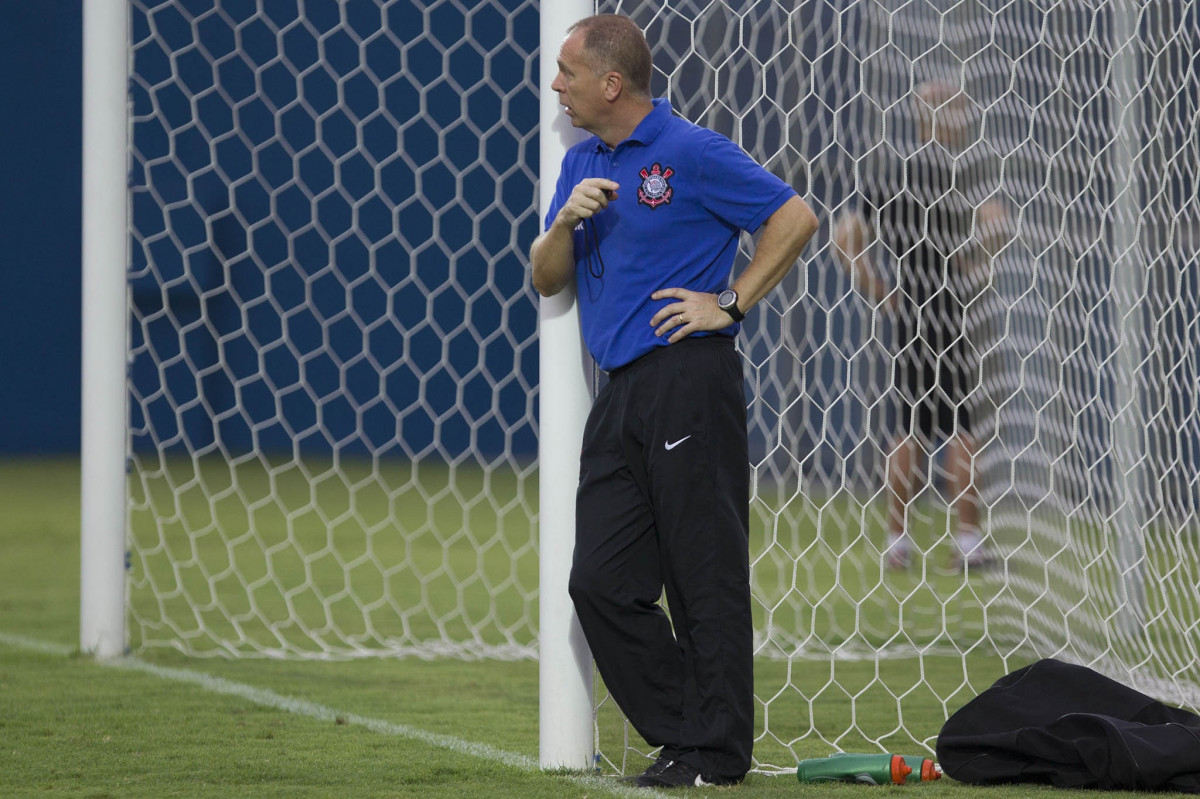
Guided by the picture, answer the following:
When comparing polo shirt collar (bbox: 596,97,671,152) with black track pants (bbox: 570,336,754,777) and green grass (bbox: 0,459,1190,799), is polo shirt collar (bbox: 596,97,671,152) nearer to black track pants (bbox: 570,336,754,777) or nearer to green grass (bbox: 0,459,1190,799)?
black track pants (bbox: 570,336,754,777)

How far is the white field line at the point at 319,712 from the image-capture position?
2387mm

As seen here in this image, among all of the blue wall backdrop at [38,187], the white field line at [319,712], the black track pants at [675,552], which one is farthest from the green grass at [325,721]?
the blue wall backdrop at [38,187]

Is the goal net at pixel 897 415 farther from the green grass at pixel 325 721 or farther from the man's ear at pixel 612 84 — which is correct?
the man's ear at pixel 612 84

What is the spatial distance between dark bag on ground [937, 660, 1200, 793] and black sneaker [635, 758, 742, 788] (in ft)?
1.49

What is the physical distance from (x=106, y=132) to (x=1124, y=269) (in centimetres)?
285

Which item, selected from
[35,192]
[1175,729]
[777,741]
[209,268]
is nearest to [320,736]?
[777,741]

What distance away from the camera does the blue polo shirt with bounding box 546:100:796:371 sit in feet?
7.56

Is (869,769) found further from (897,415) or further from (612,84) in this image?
(897,415)

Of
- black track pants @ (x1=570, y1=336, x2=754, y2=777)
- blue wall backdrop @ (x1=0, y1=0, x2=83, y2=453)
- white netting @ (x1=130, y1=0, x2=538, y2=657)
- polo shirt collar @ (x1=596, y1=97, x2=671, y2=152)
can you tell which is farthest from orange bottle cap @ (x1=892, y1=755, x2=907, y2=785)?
blue wall backdrop @ (x1=0, y1=0, x2=83, y2=453)

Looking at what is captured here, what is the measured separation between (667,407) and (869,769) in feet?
2.41

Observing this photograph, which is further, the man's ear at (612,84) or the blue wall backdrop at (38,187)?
the blue wall backdrop at (38,187)

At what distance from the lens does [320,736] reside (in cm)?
275

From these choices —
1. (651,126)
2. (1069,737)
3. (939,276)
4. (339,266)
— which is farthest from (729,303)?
(339,266)

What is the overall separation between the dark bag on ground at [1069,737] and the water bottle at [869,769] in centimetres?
4
